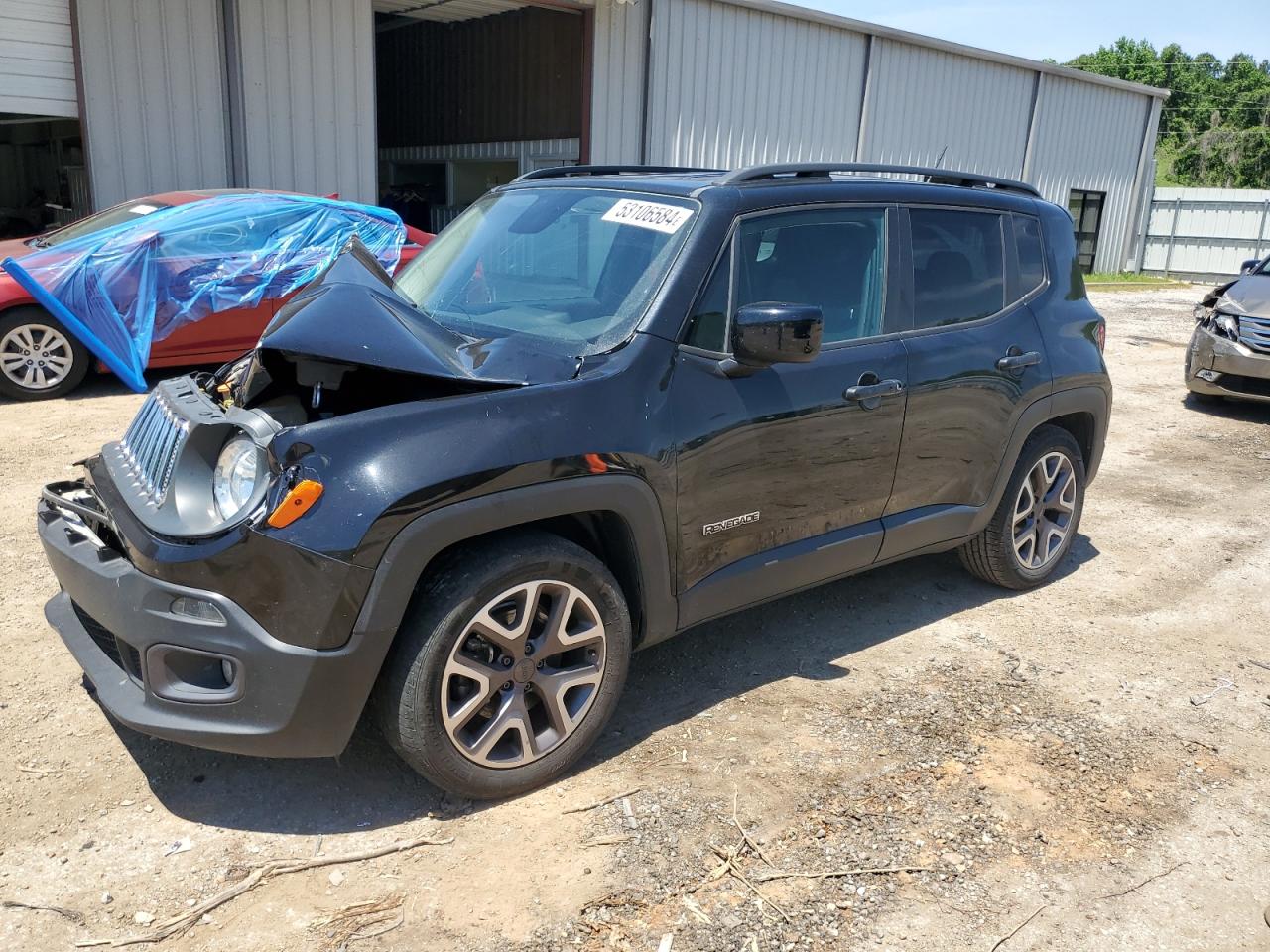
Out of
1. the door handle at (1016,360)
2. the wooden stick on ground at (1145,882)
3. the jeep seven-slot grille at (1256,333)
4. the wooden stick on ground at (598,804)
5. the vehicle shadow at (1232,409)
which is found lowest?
the vehicle shadow at (1232,409)

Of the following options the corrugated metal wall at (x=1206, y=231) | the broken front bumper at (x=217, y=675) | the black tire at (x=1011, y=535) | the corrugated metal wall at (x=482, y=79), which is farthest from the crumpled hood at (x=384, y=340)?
the corrugated metal wall at (x=1206, y=231)

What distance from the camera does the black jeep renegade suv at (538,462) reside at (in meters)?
2.70

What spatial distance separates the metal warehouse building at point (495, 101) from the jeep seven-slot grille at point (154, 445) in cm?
921

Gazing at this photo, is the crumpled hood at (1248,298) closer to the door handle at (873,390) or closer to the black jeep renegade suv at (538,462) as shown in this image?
the black jeep renegade suv at (538,462)

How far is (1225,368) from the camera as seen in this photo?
9195 mm

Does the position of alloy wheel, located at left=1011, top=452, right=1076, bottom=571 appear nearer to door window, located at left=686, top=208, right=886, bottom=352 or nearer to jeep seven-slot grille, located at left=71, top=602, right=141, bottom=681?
door window, located at left=686, top=208, right=886, bottom=352

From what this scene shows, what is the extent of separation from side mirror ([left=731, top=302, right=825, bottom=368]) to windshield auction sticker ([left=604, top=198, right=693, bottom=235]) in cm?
43

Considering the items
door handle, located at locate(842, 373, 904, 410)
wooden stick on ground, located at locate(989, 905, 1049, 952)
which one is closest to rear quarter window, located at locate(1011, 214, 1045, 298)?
door handle, located at locate(842, 373, 904, 410)

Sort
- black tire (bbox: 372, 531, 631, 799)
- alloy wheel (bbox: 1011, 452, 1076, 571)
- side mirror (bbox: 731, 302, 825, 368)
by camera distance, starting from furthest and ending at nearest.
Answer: alloy wheel (bbox: 1011, 452, 1076, 571) → side mirror (bbox: 731, 302, 825, 368) → black tire (bbox: 372, 531, 631, 799)

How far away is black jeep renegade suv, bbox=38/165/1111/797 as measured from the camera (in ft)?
8.85

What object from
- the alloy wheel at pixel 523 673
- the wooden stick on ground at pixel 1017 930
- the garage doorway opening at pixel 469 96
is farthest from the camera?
the garage doorway opening at pixel 469 96

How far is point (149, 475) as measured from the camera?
307 centimetres

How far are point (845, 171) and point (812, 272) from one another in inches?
26.5

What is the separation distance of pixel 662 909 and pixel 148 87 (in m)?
11.6
